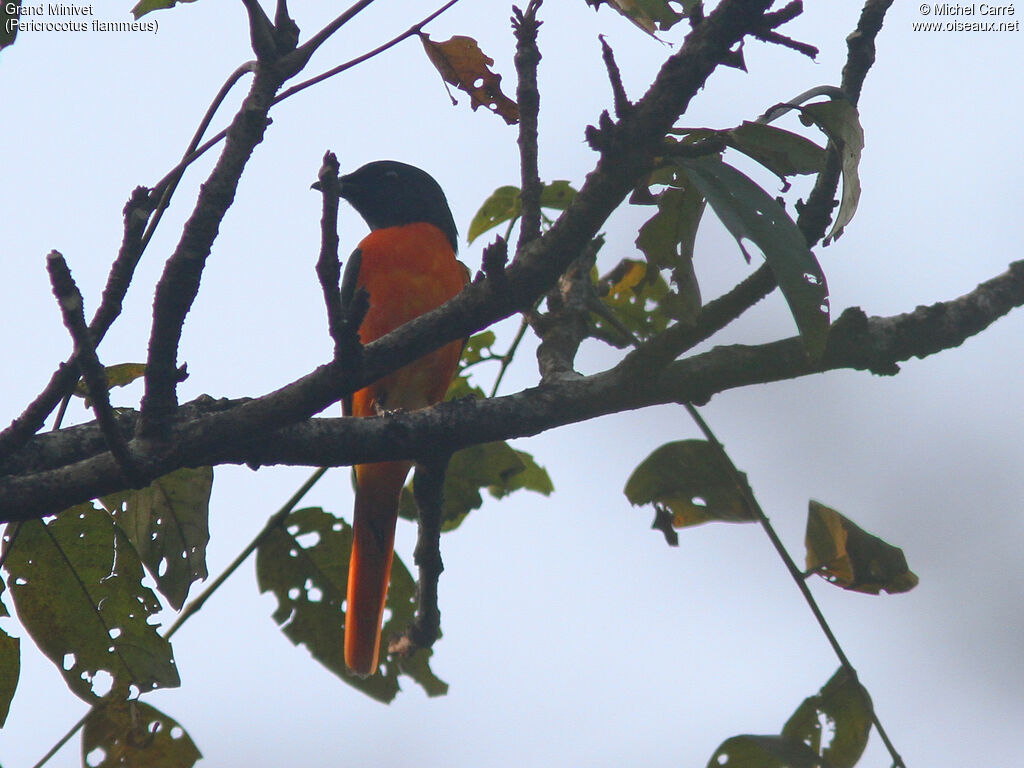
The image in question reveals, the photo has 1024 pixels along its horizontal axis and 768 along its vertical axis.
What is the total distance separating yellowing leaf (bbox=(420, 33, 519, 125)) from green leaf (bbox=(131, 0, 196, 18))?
56 cm

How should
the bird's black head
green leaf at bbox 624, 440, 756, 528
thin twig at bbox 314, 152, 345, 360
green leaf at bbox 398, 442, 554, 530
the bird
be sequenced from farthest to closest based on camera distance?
the bird's black head
the bird
green leaf at bbox 398, 442, 554, 530
green leaf at bbox 624, 440, 756, 528
thin twig at bbox 314, 152, 345, 360

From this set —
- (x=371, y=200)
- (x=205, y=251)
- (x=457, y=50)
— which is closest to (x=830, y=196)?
(x=457, y=50)

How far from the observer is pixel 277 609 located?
9.06 feet

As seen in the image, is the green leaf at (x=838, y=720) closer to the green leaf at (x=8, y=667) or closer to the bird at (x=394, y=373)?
the green leaf at (x=8, y=667)

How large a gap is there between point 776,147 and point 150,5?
1.33 metres

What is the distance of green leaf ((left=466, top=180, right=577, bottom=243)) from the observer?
3.59 m

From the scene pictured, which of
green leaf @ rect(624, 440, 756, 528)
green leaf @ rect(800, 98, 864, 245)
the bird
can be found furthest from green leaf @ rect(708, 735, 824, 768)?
the bird

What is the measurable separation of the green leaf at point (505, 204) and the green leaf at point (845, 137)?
70.1 inches

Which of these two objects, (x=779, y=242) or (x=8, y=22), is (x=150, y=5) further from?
(x=779, y=242)

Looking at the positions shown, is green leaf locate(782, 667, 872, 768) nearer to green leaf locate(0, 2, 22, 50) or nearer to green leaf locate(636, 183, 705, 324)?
green leaf locate(636, 183, 705, 324)

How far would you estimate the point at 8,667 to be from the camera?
1919 mm

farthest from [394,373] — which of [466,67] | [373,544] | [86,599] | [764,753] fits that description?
[764,753]

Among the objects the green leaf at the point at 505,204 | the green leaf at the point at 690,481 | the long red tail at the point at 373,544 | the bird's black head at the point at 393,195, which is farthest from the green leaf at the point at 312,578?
the bird's black head at the point at 393,195

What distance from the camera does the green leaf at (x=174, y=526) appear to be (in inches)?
93.2
